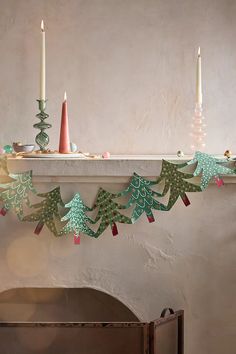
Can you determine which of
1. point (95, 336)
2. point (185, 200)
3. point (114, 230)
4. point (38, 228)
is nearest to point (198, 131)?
point (185, 200)

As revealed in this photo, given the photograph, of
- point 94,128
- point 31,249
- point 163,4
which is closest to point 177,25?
point 163,4

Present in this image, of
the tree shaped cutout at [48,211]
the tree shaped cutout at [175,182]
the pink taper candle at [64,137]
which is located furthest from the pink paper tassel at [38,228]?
the tree shaped cutout at [175,182]

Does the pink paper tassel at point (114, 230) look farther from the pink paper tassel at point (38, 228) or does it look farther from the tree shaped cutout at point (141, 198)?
the pink paper tassel at point (38, 228)

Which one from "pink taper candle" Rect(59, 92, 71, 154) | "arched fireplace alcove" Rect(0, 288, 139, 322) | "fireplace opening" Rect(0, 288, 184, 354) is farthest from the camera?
"arched fireplace alcove" Rect(0, 288, 139, 322)

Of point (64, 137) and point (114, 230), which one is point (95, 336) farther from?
point (64, 137)

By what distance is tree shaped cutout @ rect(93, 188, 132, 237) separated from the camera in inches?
79.7

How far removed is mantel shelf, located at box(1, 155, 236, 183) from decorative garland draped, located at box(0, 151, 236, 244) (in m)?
0.02

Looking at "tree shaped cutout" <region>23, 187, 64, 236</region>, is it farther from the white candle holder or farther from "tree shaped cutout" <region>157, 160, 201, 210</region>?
the white candle holder

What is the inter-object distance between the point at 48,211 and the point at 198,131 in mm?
669

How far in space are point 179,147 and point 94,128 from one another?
0.31m

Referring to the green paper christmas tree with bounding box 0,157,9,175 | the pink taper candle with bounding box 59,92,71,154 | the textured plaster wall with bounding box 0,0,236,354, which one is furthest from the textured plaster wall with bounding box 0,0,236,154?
Answer: the green paper christmas tree with bounding box 0,157,9,175

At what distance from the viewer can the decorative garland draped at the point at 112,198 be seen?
2016 millimetres

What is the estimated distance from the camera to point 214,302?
83.3 inches

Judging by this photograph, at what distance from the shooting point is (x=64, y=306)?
7.54 ft
